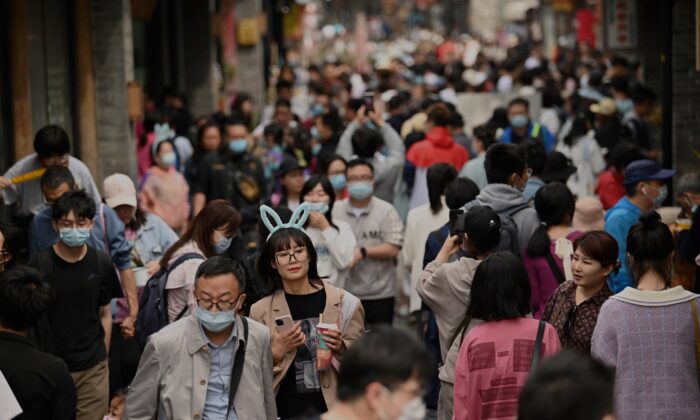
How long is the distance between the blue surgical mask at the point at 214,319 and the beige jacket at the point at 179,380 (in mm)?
58

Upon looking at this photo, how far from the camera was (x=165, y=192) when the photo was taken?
12406 mm

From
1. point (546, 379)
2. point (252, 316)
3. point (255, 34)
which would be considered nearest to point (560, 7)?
point (255, 34)

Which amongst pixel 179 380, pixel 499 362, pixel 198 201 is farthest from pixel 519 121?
pixel 179 380

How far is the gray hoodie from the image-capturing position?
862 centimetres

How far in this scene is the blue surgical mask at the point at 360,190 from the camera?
1016 cm

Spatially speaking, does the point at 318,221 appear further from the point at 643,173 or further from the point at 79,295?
the point at 643,173

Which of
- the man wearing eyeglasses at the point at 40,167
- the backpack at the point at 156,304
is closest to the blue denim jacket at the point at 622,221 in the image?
the backpack at the point at 156,304

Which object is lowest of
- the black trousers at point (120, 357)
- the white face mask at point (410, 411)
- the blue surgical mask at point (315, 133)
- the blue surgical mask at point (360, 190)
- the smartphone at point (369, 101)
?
the black trousers at point (120, 357)

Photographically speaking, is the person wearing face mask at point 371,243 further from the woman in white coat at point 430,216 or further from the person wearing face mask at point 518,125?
the person wearing face mask at point 518,125

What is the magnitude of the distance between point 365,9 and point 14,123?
80506 mm

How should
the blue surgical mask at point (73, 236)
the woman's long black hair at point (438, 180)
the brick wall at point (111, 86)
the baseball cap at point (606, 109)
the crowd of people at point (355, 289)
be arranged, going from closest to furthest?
the crowd of people at point (355, 289) < the blue surgical mask at point (73, 236) < the woman's long black hair at point (438, 180) < the brick wall at point (111, 86) < the baseball cap at point (606, 109)

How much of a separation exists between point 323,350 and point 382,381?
2688 mm

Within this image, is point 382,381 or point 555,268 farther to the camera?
point 555,268

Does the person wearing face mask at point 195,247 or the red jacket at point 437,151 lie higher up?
the red jacket at point 437,151
